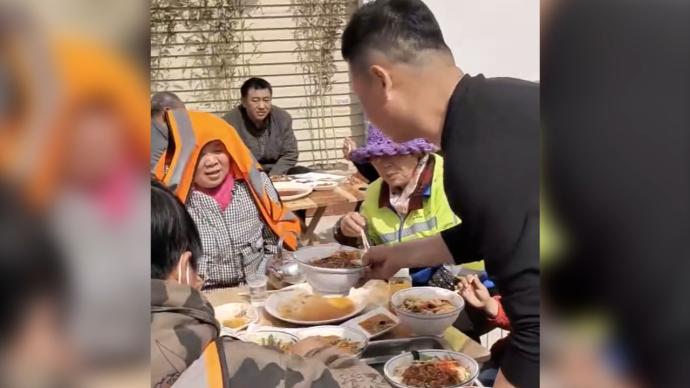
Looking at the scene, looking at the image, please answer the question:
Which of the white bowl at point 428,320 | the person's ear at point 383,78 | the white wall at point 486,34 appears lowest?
the white bowl at point 428,320

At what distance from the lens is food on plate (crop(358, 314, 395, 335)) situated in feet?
5.24

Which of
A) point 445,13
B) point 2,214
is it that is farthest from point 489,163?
point 2,214

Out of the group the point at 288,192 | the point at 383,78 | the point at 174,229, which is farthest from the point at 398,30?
the point at 288,192

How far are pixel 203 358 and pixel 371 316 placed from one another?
83 centimetres

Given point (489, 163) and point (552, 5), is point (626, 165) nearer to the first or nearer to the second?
point (552, 5)

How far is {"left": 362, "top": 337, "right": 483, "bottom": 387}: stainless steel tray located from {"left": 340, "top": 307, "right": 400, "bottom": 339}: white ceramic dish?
29 mm

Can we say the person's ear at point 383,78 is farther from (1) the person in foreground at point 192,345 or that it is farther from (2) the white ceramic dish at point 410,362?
(2) the white ceramic dish at point 410,362

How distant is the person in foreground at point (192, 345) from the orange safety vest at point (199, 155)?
3.33ft

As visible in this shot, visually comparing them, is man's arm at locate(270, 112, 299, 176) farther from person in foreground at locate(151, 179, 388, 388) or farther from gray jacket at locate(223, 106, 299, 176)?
person in foreground at locate(151, 179, 388, 388)

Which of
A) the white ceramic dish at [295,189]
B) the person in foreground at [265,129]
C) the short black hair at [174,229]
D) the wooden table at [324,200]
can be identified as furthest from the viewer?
the person in foreground at [265,129]

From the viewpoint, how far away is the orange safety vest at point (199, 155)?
214 centimetres

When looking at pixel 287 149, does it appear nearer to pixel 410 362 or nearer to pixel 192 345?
pixel 410 362

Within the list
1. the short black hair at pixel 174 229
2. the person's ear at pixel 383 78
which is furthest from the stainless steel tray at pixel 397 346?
the person's ear at pixel 383 78

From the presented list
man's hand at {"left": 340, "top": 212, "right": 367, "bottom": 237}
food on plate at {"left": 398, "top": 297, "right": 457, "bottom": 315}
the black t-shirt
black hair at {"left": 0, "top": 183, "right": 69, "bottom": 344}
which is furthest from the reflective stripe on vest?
black hair at {"left": 0, "top": 183, "right": 69, "bottom": 344}
